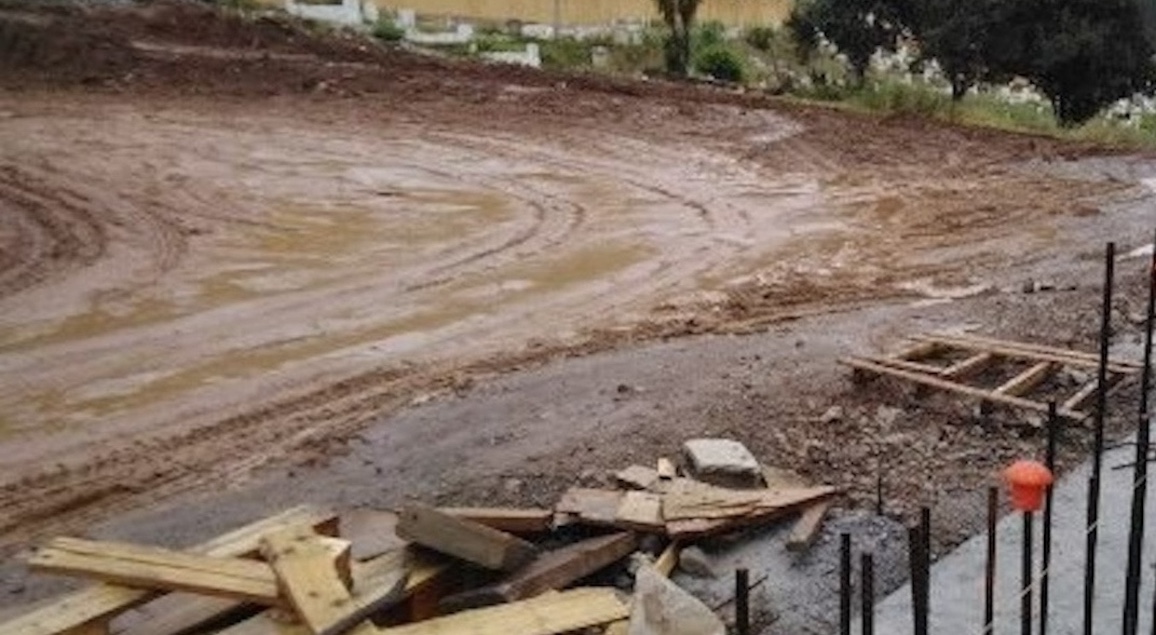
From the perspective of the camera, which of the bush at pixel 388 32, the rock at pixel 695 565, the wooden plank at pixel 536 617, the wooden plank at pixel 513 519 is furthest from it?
the bush at pixel 388 32

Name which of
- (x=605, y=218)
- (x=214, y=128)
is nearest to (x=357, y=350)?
(x=605, y=218)

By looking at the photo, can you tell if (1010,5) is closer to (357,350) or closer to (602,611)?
(357,350)

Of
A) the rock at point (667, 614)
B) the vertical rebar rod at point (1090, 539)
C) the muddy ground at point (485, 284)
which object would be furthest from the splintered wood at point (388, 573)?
the vertical rebar rod at point (1090, 539)

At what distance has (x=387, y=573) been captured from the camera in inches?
199

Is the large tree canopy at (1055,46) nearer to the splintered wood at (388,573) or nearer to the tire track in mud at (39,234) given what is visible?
the tire track in mud at (39,234)

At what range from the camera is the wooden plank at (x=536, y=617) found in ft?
15.3

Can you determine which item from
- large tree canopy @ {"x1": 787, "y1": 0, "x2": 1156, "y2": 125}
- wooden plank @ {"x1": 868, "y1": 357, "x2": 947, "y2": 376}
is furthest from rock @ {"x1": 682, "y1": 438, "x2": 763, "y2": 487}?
large tree canopy @ {"x1": 787, "y1": 0, "x2": 1156, "y2": 125}

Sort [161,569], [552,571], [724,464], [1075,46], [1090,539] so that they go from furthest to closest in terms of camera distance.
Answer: [1075,46], [724,464], [552,571], [161,569], [1090,539]

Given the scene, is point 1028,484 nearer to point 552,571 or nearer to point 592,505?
point 552,571

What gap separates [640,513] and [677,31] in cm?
2426

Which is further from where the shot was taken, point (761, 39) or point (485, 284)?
point (761, 39)

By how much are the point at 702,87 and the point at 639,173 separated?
24.5ft

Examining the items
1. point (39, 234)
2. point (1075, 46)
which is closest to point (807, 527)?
point (39, 234)

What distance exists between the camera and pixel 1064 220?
44.1ft
